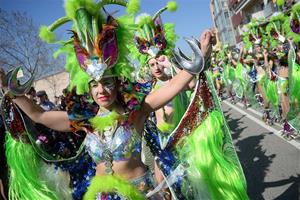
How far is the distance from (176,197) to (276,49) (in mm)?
6090

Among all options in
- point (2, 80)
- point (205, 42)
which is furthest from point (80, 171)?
point (205, 42)

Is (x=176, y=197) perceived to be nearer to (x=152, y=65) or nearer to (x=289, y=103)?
(x=152, y=65)

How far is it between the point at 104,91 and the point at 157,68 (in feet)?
7.41

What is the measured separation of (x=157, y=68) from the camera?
522 centimetres

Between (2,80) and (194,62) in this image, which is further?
(2,80)

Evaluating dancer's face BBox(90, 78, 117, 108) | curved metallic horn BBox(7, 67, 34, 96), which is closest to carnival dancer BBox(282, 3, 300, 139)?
dancer's face BBox(90, 78, 117, 108)

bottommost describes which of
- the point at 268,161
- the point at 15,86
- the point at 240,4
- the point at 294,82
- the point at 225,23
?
the point at 225,23

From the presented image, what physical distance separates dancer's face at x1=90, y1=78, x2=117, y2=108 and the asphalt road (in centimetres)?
275

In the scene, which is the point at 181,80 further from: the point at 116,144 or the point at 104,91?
the point at 116,144

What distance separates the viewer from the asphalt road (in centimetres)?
514

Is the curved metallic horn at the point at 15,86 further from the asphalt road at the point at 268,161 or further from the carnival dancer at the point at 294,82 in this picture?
the carnival dancer at the point at 294,82

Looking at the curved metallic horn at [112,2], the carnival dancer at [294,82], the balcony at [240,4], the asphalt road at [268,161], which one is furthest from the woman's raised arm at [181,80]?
the balcony at [240,4]

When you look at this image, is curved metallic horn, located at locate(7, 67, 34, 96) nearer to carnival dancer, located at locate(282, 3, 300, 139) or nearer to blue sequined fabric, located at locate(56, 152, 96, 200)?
blue sequined fabric, located at locate(56, 152, 96, 200)

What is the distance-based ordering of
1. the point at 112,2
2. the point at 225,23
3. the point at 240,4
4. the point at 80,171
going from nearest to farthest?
the point at 112,2, the point at 80,171, the point at 240,4, the point at 225,23
